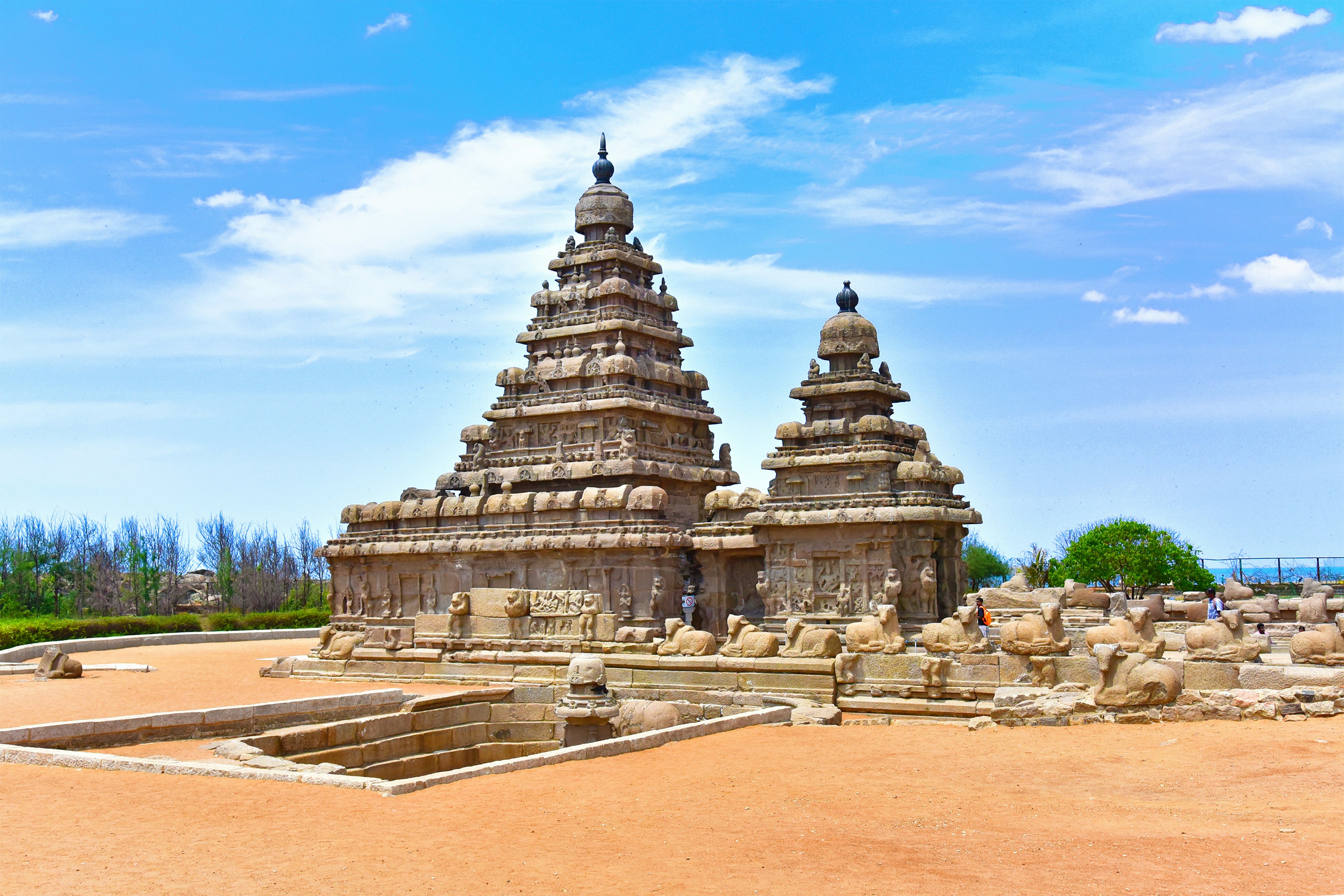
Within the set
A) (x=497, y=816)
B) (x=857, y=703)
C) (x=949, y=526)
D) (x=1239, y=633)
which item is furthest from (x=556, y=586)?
(x=497, y=816)

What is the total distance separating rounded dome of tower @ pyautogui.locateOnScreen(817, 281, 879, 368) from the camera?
2952cm

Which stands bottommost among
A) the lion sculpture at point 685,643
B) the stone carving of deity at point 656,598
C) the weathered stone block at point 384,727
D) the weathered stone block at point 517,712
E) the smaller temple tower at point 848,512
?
the weathered stone block at point 517,712

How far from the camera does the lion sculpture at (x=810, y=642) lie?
67.5 feet

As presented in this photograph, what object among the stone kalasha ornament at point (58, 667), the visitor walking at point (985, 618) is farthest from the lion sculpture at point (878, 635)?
the stone kalasha ornament at point (58, 667)

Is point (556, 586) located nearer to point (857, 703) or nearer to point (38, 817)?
point (857, 703)

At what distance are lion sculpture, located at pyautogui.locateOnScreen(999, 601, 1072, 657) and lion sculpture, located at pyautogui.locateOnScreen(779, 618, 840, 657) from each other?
10.4 feet

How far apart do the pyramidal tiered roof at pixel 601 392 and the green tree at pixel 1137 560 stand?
632 inches

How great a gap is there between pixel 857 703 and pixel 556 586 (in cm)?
1193

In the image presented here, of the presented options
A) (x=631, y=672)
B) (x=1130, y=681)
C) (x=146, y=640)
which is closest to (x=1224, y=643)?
(x=1130, y=681)

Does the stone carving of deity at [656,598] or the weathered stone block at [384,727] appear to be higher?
the stone carving of deity at [656,598]

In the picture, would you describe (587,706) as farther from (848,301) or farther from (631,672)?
(848,301)

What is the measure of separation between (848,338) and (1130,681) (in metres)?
14.7

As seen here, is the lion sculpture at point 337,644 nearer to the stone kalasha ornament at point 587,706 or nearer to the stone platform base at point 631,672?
the stone platform base at point 631,672

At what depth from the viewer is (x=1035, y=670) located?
18172 millimetres
